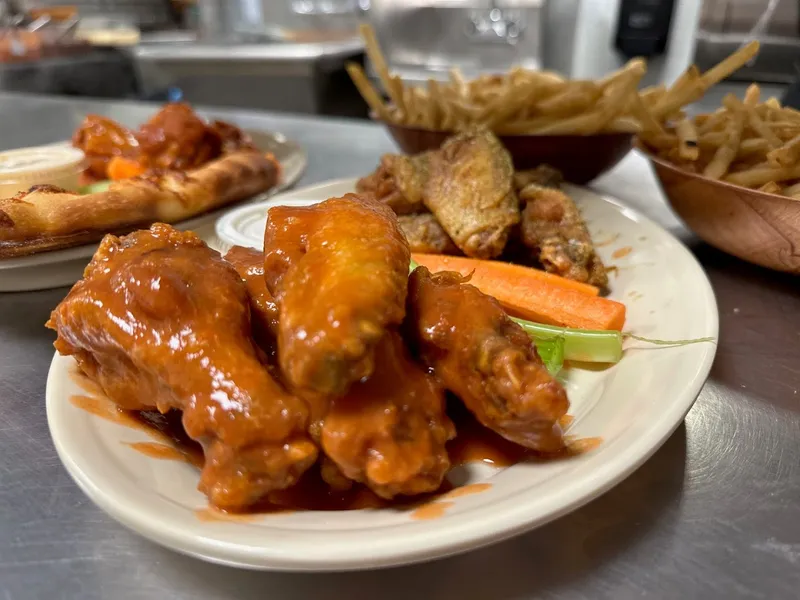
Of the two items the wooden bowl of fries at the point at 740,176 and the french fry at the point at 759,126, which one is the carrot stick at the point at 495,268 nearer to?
the wooden bowl of fries at the point at 740,176

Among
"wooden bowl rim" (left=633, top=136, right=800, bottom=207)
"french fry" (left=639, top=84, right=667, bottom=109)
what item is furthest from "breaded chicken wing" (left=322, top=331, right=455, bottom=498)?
"french fry" (left=639, top=84, right=667, bottom=109)

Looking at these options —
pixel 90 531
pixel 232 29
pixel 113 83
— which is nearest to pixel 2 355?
pixel 90 531

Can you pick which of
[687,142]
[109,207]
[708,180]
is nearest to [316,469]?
[109,207]

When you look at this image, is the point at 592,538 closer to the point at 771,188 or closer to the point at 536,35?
the point at 771,188

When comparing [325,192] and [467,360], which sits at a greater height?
[467,360]

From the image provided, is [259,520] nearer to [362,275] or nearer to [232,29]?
[362,275]

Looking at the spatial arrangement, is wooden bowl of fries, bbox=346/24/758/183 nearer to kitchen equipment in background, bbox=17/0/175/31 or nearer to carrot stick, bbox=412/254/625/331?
carrot stick, bbox=412/254/625/331
